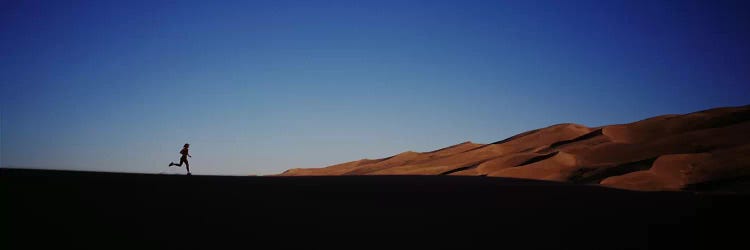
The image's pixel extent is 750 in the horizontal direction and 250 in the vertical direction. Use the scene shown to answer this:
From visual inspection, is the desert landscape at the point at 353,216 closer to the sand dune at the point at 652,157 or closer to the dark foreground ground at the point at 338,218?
the dark foreground ground at the point at 338,218

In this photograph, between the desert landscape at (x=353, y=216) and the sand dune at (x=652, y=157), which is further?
the sand dune at (x=652, y=157)

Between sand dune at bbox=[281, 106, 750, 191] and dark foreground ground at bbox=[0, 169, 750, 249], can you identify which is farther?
sand dune at bbox=[281, 106, 750, 191]

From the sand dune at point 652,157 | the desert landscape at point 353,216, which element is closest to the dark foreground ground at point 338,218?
the desert landscape at point 353,216

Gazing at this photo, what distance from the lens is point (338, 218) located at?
419 centimetres

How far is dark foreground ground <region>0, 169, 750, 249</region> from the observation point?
3244 mm

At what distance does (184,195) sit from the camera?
4711 mm

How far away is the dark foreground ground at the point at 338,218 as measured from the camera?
3244mm

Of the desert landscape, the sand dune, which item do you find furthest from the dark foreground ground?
the sand dune

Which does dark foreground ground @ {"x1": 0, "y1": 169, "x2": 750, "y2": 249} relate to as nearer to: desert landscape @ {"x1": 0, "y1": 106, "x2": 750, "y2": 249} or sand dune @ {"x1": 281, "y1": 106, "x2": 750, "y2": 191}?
desert landscape @ {"x1": 0, "y1": 106, "x2": 750, "y2": 249}

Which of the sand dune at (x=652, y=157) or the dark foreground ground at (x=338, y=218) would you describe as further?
the sand dune at (x=652, y=157)

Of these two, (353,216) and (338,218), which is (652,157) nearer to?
(353,216)

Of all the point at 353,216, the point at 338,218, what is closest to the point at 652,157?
the point at 353,216

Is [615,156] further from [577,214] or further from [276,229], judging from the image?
[276,229]

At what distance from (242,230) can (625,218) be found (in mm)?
3873
